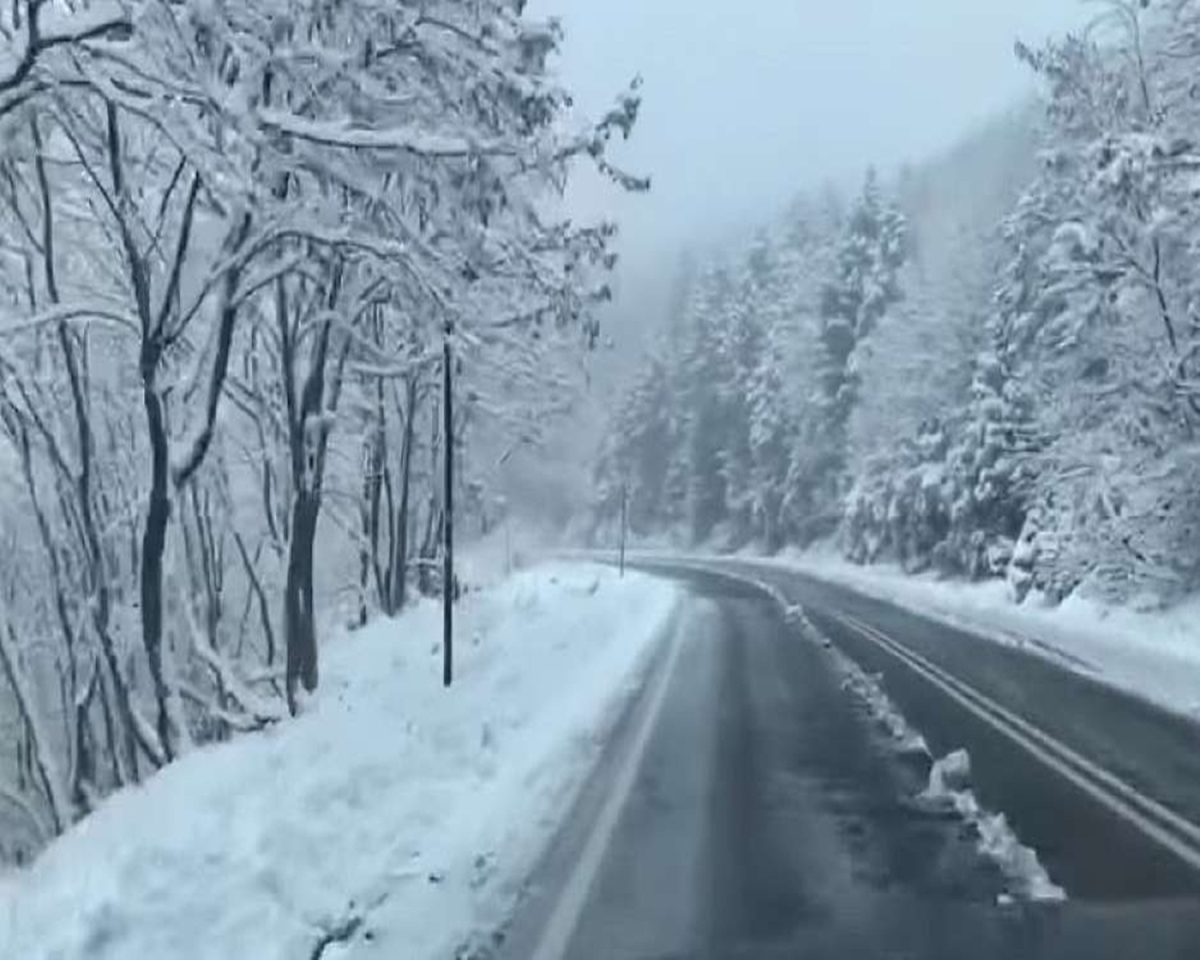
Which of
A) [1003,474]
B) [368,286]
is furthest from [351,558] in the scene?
[368,286]

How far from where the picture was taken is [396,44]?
1202 cm

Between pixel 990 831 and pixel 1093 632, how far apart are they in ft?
70.9

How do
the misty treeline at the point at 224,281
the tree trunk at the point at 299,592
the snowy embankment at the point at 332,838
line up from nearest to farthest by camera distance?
the snowy embankment at the point at 332,838, the misty treeline at the point at 224,281, the tree trunk at the point at 299,592

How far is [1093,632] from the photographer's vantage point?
31703 millimetres

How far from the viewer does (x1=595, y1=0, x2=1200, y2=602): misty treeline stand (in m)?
30.0

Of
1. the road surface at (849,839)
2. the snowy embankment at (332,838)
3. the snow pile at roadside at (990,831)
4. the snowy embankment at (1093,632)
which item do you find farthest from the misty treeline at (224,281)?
the snowy embankment at (1093,632)

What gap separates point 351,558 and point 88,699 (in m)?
24.3

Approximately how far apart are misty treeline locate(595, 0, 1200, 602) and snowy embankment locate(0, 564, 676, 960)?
1174cm

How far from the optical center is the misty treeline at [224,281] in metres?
10.8

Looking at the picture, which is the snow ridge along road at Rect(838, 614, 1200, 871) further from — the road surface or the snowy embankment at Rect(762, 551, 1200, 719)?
the snowy embankment at Rect(762, 551, 1200, 719)

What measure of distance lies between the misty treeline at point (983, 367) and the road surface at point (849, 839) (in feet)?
29.3

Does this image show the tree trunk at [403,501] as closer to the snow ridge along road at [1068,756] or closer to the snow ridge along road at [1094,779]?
the snow ridge along road at [1068,756]

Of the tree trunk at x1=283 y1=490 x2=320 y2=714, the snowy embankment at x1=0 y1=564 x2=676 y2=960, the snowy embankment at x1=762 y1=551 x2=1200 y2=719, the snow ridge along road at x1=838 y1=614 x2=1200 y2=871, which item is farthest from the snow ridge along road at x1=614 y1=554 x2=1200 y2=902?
the tree trunk at x1=283 y1=490 x2=320 y2=714

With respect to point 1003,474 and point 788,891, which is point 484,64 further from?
point 1003,474
